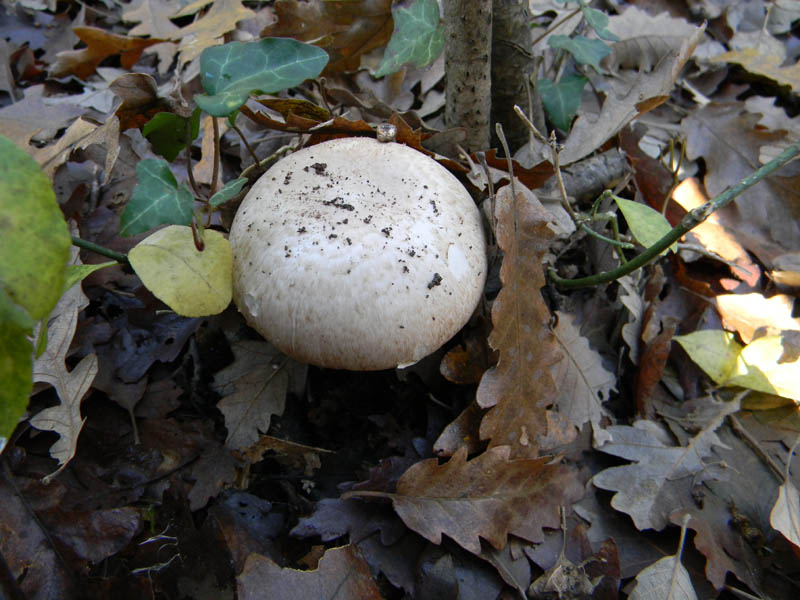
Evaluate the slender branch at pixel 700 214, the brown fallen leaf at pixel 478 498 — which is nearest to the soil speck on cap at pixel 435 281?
the brown fallen leaf at pixel 478 498

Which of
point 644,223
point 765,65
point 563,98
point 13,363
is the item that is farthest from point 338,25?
point 765,65

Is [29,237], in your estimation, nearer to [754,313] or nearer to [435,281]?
[435,281]

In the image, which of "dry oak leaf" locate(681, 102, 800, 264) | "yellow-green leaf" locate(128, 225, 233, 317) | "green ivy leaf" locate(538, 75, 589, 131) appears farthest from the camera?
"dry oak leaf" locate(681, 102, 800, 264)

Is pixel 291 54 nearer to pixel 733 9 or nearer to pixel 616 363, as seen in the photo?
pixel 616 363

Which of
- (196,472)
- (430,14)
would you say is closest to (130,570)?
(196,472)

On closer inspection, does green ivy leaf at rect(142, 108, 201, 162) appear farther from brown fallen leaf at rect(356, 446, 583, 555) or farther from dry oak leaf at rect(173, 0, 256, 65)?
brown fallen leaf at rect(356, 446, 583, 555)

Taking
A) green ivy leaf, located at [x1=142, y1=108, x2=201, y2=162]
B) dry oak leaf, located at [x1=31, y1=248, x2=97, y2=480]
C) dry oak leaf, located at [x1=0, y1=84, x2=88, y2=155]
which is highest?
green ivy leaf, located at [x1=142, y1=108, x2=201, y2=162]

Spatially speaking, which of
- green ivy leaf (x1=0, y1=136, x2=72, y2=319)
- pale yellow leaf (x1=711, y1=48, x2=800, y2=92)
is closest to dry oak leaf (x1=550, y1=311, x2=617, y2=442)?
green ivy leaf (x1=0, y1=136, x2=72, y2=319)
